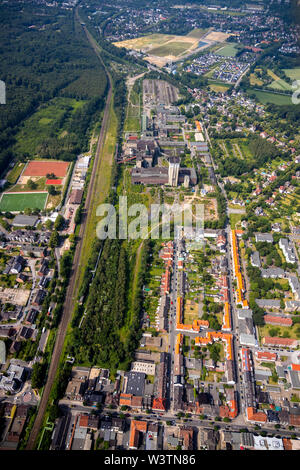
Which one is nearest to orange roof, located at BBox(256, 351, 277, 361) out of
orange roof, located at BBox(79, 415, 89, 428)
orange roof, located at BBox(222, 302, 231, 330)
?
orange roof, located at BBox(222, 302, 231, 330)

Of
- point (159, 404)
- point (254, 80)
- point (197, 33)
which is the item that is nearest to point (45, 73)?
point (254, 80)

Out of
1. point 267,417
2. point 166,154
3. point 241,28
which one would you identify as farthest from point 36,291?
point 241,28

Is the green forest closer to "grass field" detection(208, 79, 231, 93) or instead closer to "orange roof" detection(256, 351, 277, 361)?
"grass field" detection(208, 79, 231, 93)

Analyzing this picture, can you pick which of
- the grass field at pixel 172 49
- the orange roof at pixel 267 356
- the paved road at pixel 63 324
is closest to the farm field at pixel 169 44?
the grass field at pixel 172 49

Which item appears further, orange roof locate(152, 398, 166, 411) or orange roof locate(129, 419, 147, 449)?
orange roof locate(152, 398, 166, 411)

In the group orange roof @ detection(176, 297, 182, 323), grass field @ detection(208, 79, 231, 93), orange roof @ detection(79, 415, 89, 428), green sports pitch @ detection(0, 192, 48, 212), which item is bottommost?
orange roof @ detection(79, 415, 89, 428)

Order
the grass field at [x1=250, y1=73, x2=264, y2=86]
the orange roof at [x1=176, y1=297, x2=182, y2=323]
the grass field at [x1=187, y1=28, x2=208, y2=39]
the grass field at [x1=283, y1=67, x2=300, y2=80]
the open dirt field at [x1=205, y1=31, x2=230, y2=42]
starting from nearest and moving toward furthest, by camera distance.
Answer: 1. the orange roof at [x1=176, y1=297, x2=182, y2=323]
2. the grass field at [x1=250, y1=73, x2=264, y2=86]
3. the grass field at [x1=283, y1=67, x2=300, y2=80]
4. the open dirt field at [x1=205, y1=31, x2=230, y2=42]
5. the grass field at [x1=187, y1=28, x2=208, y2=39]

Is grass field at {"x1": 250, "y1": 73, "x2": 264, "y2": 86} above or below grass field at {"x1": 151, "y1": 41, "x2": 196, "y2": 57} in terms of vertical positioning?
below
